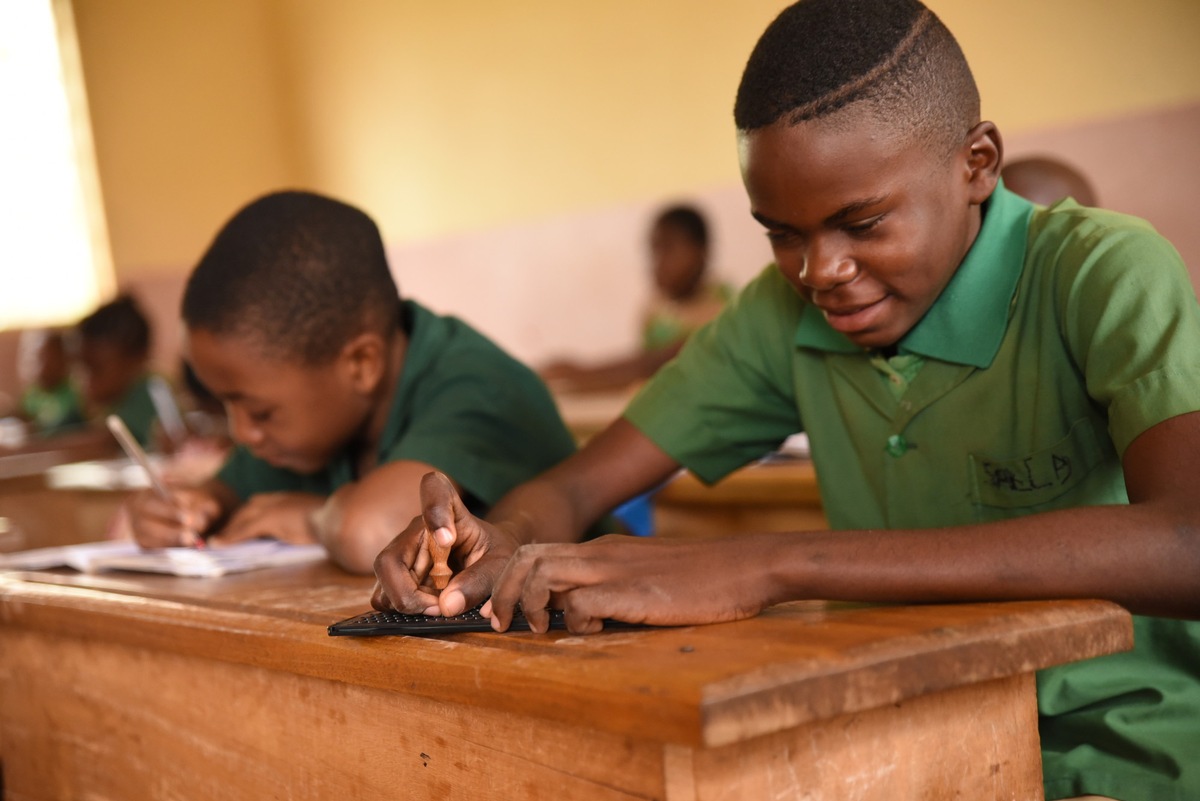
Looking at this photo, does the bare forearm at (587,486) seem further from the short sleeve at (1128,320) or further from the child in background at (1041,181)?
the child in background at (1041,181)

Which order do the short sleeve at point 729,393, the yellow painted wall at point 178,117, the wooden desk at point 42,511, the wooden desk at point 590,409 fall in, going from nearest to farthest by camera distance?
the short sleeve at point 729,393 < the wooden desk at point 590,409 < the wooden desk at point 42,511 < the yellow painted wall at point 178,117

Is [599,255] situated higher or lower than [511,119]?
lower

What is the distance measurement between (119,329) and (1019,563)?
4714 mm

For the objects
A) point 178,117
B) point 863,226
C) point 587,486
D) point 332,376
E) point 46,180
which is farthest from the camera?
point 178,117

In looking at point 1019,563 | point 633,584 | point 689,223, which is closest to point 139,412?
point 689,223

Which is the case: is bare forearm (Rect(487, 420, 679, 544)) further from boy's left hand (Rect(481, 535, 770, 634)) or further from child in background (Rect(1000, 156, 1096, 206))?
child in background (Rect(1000, 156, 1096, 206))

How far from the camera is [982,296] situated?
123 cm

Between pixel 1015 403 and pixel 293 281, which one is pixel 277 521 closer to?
pixel 293 281

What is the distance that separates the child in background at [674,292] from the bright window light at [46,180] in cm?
333

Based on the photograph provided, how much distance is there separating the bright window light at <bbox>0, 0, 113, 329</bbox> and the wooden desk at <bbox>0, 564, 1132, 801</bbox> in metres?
6.27

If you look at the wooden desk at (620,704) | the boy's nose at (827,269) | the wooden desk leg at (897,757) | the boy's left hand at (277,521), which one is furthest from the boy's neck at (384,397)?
the wooden desk leg at (897,757)

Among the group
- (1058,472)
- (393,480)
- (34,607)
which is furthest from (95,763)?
(1058,472)

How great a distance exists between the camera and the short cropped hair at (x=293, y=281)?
1647 mm

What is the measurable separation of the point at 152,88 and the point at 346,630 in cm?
688
